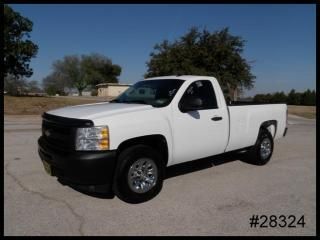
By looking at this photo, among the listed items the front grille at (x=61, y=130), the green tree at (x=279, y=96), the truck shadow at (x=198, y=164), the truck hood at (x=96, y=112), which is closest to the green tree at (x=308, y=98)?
the green tree at (x=279, y=96)

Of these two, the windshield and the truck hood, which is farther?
the windshield

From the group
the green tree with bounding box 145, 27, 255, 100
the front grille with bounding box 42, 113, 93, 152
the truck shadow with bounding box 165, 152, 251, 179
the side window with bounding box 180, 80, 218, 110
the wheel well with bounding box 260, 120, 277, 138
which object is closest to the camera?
the front grille with bounding box 42, 113, 93, 152

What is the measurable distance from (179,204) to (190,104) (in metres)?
1.58

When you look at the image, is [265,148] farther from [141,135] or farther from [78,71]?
[78,71]

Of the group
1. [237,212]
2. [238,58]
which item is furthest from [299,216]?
[238,58]

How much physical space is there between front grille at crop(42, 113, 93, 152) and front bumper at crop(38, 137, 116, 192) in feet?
0.38

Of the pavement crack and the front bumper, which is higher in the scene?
the front bumper

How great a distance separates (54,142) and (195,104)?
2.20 meters

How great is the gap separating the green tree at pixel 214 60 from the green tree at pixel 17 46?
13754 mm

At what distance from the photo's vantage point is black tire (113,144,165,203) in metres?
4.66

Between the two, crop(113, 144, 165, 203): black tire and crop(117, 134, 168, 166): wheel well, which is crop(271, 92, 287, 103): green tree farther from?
crop(113, 144, 165, 203): black tire

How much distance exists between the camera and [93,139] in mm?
4441

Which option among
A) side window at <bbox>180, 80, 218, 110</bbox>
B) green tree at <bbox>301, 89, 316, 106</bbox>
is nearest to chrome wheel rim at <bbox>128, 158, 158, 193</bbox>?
side window at <bbox>180, 80, 218, 110</bbox>

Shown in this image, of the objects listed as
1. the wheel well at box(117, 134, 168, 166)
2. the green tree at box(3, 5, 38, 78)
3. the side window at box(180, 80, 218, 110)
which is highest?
the green tree at box(3, 5, 38, 78)
